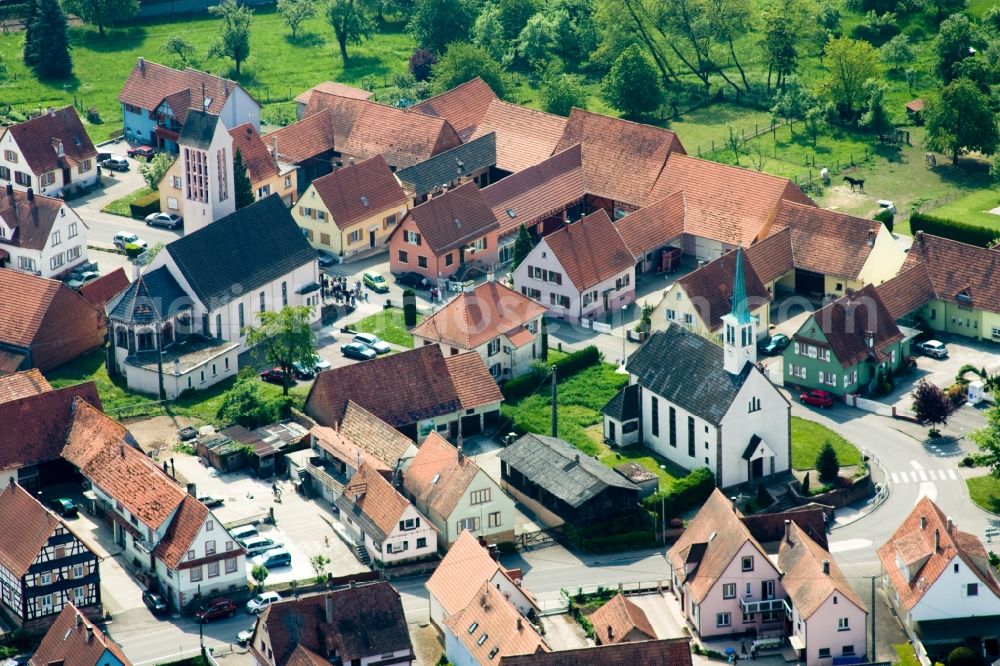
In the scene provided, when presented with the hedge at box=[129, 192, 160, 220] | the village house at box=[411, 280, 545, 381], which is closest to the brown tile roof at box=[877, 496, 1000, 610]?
the village house at box=[411, 280, 545, 381]

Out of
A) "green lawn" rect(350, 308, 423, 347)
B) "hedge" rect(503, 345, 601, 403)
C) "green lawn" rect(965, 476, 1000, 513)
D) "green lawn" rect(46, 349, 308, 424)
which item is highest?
"green lawn" rect(46, 349, 308, 424)

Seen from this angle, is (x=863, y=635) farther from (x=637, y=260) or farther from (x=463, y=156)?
(x=463, y=156)

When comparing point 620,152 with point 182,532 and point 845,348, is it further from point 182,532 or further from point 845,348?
point 182,532

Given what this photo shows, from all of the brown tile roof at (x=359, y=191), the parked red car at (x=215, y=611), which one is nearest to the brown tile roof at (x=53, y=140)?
the brown tile roof at (x=359, y=191)

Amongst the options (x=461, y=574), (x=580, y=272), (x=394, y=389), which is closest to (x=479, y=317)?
(x=580, y=272)

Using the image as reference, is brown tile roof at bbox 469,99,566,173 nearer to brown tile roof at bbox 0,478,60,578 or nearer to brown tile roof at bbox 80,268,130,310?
brown tile roof at bbox 80,268,130,310

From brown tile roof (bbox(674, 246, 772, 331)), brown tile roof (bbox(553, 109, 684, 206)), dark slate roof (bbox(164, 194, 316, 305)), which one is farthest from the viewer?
brown tile roof (bbox(553, 109, 684, 206))
